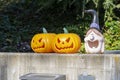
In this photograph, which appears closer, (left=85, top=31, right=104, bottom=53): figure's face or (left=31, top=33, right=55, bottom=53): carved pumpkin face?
(left=85, top=31, right=104, bottom=53): figure's face

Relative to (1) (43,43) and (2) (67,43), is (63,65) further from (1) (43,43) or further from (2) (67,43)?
(1) (43,43)

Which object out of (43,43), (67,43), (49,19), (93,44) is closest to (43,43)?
(43,43)

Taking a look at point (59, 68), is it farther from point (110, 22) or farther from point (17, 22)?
point (17, 22)

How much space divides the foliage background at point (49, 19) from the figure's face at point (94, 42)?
9.42 feet

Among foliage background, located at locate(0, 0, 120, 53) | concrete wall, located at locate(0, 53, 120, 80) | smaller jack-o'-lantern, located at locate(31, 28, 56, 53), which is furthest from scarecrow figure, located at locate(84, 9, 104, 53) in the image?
foliage background, located at locate(0, 0, 120, 53)

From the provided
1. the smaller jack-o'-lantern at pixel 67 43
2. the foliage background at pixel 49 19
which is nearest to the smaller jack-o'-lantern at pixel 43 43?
the smaller jack-o'-lantern at pixel 67 43

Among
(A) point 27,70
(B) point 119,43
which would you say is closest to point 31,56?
(A) point 27,70

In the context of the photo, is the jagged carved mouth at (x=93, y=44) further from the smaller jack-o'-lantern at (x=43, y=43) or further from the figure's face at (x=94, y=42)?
the smaller jack-o'-lantern at (x=43, y=43)

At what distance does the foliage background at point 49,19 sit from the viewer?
8094 millimetres

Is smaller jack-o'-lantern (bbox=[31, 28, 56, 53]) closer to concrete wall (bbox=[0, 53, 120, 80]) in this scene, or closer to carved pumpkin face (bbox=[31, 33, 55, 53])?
carved pumpkin face (bbox=[31, 33, 55, 53])

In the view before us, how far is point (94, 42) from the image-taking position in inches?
190

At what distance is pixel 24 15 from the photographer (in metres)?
9.38

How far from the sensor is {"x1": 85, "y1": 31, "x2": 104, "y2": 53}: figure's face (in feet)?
15.8

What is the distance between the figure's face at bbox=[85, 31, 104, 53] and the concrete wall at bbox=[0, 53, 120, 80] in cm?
13
